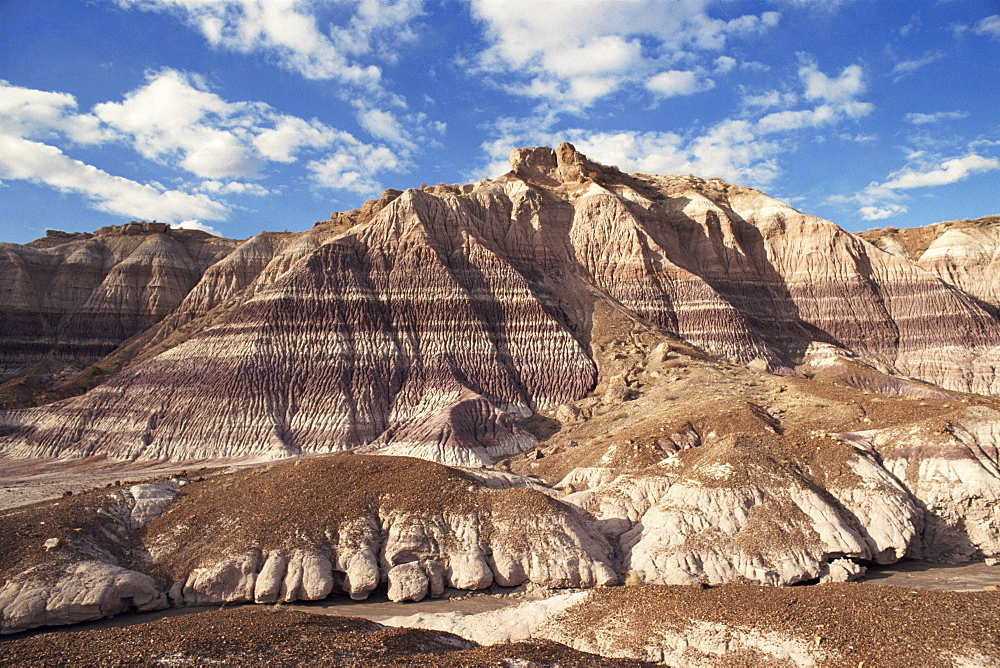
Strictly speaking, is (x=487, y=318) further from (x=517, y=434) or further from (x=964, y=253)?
(x=964, y=253)

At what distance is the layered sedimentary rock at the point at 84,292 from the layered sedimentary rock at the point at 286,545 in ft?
211

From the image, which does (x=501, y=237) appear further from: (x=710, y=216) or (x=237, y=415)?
(x=237, y=415)

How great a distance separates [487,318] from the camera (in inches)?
2131

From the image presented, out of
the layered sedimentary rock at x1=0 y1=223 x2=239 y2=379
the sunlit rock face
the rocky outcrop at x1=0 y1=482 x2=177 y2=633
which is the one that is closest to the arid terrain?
the rocky outcrop at x1=0 y1=482 x2=177 y2=633

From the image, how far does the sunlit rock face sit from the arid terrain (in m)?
0.28

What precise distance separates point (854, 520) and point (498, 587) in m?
13.6

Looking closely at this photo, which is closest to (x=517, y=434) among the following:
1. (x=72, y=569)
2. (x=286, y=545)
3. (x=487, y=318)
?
(x=487, y=318)

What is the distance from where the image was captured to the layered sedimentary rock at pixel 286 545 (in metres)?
18.5

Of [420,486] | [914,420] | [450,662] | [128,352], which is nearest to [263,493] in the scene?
[420,486]

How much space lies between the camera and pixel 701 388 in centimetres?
4034

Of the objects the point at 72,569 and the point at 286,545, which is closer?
the point at 72,569

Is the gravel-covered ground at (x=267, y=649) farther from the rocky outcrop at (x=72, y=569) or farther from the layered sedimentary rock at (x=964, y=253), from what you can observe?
the layered sedimentary rock at (x=964, y=253)

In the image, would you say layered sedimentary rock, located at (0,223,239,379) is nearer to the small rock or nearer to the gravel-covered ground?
the small rock

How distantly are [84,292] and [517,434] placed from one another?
74.2 m
